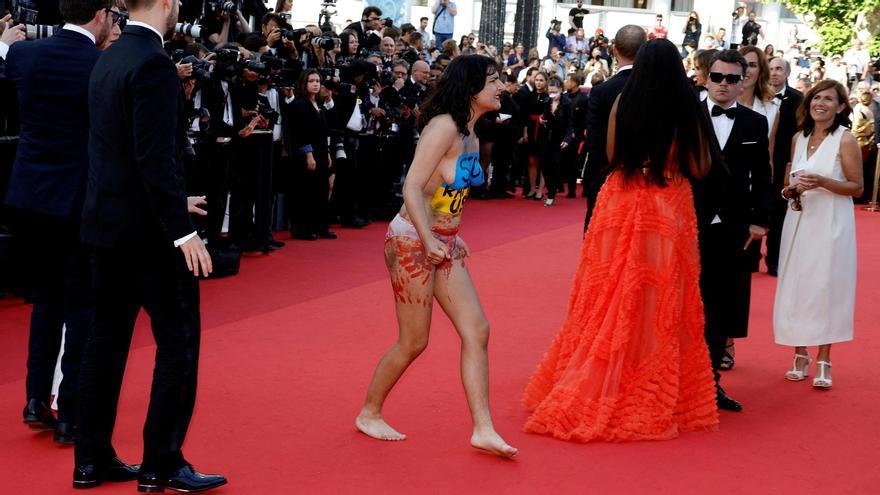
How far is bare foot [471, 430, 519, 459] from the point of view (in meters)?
4.73

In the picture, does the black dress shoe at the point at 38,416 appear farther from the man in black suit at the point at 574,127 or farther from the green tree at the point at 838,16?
the green tree at the point at 838,16

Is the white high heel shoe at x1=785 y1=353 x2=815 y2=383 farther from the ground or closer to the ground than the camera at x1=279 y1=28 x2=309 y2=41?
closer to the ground

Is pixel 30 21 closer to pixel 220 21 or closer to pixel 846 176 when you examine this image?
pixel 220 21

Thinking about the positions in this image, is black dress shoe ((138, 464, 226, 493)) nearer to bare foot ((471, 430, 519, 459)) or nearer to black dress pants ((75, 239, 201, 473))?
black dress pants ((75, 239, 201, 473))

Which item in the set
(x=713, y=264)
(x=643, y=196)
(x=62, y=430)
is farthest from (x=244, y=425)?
(x=713, y=264)

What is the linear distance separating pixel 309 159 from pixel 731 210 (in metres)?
5.76

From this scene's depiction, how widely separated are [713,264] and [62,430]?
3350mm

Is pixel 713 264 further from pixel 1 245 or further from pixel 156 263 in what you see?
pixel 1 245

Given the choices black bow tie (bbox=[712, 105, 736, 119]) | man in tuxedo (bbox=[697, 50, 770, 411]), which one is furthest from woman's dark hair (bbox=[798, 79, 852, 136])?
black bow tie (bbox=[712, 105, 736, 119])

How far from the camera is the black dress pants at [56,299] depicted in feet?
15.2

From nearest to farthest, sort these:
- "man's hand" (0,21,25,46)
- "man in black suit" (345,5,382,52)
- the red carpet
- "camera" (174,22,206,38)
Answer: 1. the red carpet
2. "man's hand" (0,21,25,46)
3. "camera" (174,22,206,38)
4. "man in black suit" (345,5,382,52)

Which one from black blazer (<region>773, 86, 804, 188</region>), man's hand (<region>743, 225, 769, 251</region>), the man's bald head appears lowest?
man's hand (<region>743, 225, 769, 251</region>)

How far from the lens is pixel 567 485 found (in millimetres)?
4523

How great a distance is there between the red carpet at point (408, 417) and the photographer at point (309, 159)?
2.32 metres
